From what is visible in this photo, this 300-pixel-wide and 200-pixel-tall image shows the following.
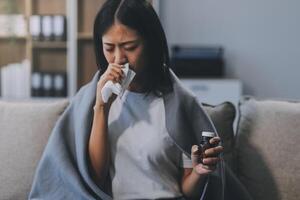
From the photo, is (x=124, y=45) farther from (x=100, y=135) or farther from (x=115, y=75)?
(x=100, y=135)

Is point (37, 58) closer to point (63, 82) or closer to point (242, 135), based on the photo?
point (63, 82)

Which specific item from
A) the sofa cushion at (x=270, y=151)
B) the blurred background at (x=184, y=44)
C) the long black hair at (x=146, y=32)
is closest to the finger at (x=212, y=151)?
the long black hair at (x=146, y=32)

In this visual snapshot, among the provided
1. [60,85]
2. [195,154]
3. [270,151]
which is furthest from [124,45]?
[60,85]

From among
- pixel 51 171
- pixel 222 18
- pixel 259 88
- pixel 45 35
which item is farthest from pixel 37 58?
pixel 51 171

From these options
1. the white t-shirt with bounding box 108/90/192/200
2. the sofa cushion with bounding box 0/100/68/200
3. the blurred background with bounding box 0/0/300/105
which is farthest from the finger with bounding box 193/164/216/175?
the blurred background with bounding box 0/0/300/105

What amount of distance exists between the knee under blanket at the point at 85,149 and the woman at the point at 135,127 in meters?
0.03

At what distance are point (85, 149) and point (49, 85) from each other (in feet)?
8.22

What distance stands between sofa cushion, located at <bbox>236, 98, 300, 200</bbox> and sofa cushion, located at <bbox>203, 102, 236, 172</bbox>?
0.03 m

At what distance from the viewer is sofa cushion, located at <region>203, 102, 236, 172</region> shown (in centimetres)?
163

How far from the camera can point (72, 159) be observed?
1476 millimetres

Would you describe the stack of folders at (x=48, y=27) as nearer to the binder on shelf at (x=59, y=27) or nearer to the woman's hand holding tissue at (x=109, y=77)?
the binder on shelf at (x=59, y=27)

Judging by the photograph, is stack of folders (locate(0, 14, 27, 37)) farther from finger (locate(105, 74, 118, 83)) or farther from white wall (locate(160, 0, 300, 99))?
finger (locate(105, 74, 118, 83))

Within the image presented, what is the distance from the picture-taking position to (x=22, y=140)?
1697mm

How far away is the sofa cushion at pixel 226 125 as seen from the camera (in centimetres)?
163
